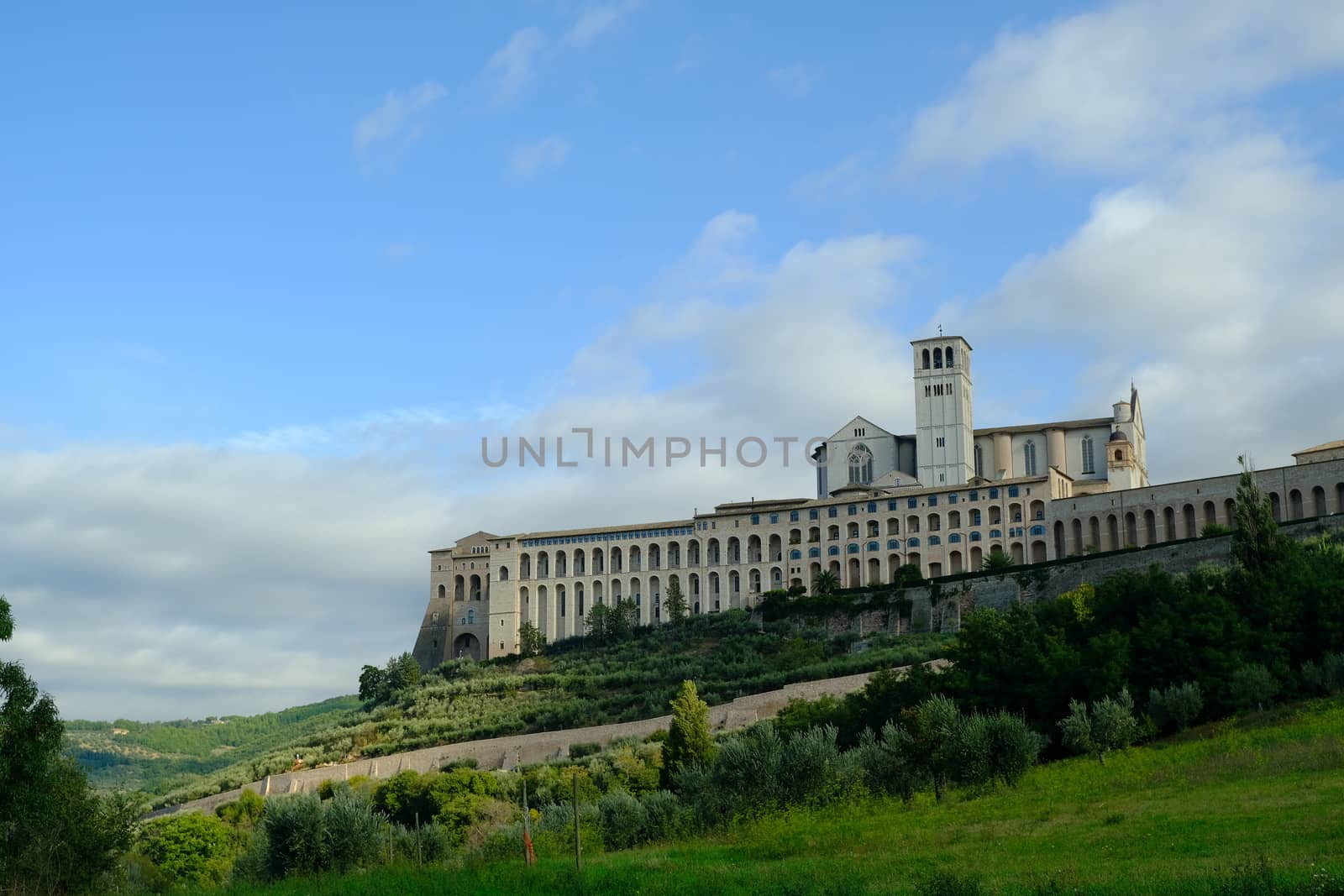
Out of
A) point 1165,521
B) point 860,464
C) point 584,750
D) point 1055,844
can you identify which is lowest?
point 1055,844

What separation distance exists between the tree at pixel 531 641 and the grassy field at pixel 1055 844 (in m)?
55.2

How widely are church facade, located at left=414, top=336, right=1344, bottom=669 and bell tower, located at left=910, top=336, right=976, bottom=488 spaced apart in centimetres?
9

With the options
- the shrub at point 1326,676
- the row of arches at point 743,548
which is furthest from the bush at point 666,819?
the row of arches at point 743,548

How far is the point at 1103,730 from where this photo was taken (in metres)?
35.4

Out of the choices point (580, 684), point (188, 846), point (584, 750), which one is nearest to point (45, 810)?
point (188, 846)

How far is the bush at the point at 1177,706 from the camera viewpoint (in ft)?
120

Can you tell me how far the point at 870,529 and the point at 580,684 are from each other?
20.9 meters

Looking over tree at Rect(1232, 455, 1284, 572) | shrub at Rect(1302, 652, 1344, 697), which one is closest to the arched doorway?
tree at Rect(1232, 455, 1284, 572)

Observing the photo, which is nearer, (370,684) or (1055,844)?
(1055,844)

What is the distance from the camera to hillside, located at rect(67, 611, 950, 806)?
64562mm

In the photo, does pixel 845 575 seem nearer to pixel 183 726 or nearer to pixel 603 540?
pixel 603 540

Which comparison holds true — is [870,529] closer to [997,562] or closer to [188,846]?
[997,562]

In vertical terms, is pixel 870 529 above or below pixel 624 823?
above

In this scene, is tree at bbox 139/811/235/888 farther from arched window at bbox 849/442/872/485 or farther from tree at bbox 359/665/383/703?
arched window at bbox 849/442/872/485
